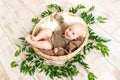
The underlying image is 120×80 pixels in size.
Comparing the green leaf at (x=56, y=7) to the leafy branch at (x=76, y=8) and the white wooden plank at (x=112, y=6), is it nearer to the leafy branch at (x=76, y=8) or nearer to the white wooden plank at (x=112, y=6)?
the leafy branch at (x=76, y=8)

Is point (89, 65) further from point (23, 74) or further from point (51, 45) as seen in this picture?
point (23, 74)

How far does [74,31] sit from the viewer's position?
115 cm

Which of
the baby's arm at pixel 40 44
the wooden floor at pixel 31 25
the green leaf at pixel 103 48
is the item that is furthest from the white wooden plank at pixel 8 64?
the green leaf at pixel 103 48

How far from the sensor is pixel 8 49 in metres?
1.34

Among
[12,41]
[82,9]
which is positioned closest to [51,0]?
[82,9]

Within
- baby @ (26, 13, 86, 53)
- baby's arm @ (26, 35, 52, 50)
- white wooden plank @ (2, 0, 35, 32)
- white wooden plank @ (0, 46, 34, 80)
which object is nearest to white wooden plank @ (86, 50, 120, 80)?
baby @ (26, 13, 86, 53)

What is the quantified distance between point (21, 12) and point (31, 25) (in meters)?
0.17

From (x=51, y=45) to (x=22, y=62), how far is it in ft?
0.75

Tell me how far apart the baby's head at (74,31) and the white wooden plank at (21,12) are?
36 cm

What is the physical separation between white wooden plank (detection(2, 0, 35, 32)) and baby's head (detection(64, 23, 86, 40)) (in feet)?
1.20

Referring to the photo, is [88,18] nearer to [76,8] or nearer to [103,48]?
[76,8]

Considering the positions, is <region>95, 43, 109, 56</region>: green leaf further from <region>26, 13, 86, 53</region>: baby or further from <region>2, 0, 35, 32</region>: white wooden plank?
<region>2, 0, 35, 32</region>: white wooden plank

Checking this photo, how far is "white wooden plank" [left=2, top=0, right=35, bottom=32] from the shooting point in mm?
1435

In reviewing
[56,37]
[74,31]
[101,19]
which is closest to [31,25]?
[56,37]
